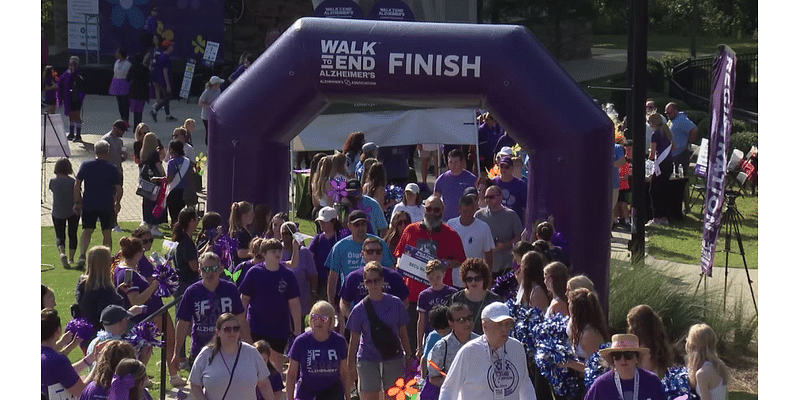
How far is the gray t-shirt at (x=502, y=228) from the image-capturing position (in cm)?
1245

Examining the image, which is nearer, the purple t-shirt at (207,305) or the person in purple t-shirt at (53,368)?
the person in purple t-shirt at (53,368)

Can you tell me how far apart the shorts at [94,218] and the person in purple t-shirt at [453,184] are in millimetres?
3876

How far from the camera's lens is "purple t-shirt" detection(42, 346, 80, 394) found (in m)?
8.05

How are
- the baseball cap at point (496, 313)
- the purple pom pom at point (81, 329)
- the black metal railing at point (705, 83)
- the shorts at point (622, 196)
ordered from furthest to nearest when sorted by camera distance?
the black metal railing at point (705, 83), the shorts at point (622, 196), the purple pom pom at point (81, 329), the baseball cap at point (496, 313)

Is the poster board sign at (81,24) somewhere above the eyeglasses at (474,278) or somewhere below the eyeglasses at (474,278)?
above

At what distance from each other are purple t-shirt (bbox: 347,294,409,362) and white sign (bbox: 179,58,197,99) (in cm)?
1879

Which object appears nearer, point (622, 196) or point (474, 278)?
point (474, 278)

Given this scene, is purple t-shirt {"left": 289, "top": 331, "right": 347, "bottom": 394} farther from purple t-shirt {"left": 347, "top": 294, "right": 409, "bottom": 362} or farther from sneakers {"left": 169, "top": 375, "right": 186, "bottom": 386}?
sneakers {"left": 169, "top": 375, "right": 186, "bottom": 386}

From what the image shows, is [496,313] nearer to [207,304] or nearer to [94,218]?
[207,304]

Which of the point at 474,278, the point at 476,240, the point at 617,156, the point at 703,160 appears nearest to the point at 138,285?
the point at 474,278

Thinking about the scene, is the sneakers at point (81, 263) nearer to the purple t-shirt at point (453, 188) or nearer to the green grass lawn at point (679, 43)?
the purple t-shirt at point (453, 188)

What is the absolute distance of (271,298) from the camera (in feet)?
33.4

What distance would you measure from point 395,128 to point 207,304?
8.53m

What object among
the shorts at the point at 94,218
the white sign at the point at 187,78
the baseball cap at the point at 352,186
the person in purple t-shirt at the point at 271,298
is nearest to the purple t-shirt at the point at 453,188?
the baseball cap at the point at 352,186
